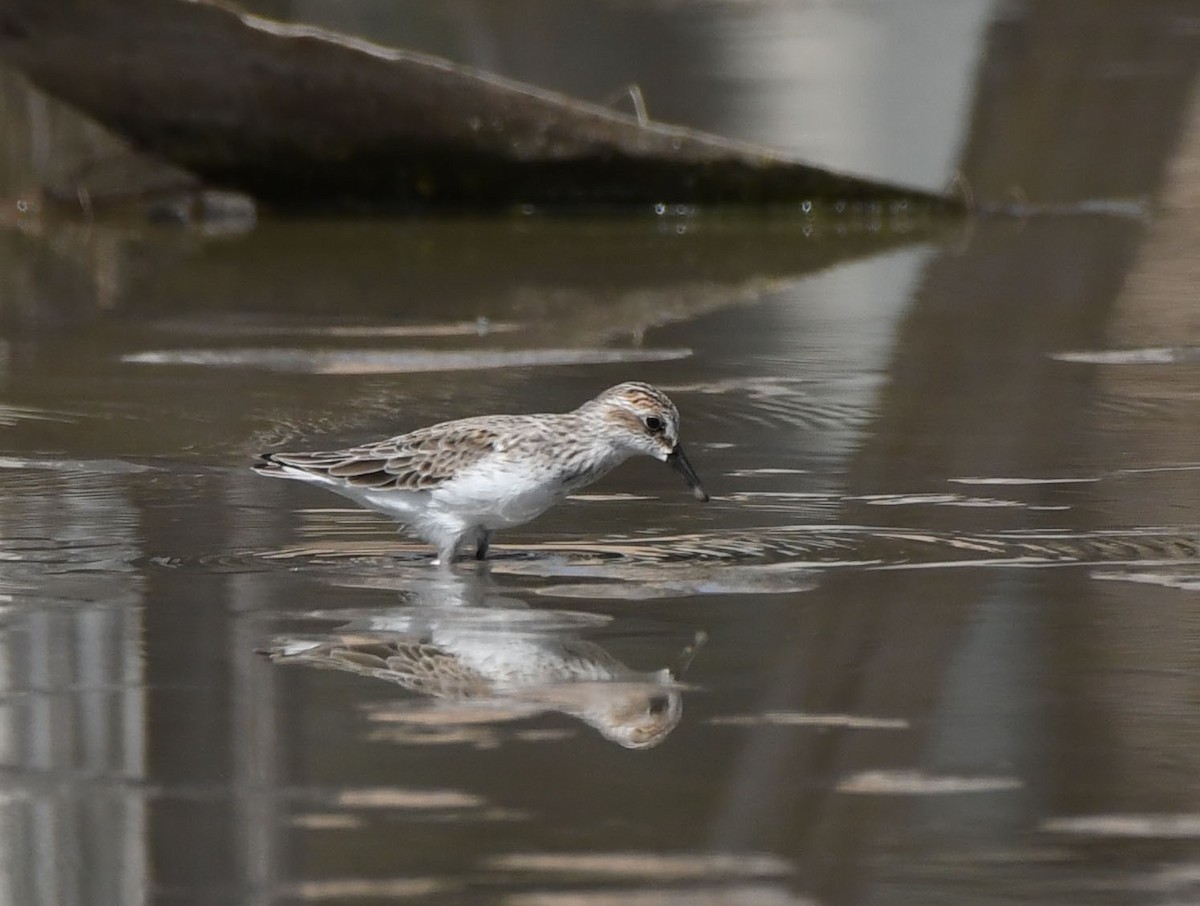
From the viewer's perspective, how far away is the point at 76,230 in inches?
617

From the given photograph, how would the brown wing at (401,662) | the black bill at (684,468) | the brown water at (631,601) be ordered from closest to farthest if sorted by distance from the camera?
the brown water at (631,601) → the brown wing at (401,662) → the black bill at (684,468)

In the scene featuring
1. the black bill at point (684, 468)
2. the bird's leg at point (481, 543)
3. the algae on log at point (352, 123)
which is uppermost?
the algae on log at point (352, 123)

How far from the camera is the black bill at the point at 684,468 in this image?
6918 millimetres

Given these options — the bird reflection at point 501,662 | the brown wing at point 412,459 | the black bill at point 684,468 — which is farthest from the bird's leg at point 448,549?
the black bill at point 684,468

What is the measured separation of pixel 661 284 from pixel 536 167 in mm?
2859

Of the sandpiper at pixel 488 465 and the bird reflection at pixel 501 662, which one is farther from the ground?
the sandpiper at pixel 488 465

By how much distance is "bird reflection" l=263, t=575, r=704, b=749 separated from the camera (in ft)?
15.9

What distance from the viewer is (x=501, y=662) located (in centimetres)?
529

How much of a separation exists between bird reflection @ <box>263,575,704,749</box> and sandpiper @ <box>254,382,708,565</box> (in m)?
0.53

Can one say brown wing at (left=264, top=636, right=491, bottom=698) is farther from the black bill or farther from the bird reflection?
the black bill

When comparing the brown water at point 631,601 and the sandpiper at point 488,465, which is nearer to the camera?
the brown water at point 631,601

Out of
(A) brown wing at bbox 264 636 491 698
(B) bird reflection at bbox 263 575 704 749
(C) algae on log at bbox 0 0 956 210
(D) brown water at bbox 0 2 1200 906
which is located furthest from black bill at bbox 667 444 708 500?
(C) algae on log at bbox 0 0 956 210

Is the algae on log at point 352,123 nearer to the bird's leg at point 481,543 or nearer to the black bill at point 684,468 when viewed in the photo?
the black bill at point 684,468

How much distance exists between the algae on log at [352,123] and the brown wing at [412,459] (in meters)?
7.28
